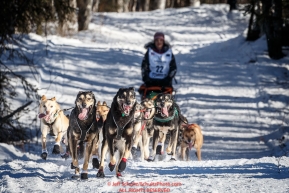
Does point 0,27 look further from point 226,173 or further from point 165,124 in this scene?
point 226,173

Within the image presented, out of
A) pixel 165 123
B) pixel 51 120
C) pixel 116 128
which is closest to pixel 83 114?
pixel 116 128

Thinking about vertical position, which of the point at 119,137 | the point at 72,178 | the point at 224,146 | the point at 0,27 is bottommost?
the point at 224,146

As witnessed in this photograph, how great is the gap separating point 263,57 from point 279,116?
557 cm

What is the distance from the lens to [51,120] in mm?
7598

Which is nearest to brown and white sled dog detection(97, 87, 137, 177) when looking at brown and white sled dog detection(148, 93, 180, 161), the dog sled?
brown and white sled dog detection(148, 93, 180, 161)

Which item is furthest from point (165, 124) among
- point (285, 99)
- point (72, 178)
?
point (285, 99)

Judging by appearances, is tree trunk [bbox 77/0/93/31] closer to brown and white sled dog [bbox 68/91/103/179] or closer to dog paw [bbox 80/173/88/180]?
brown and white sled dog [bbox 68/91/103/179]

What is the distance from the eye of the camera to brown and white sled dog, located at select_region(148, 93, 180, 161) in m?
7.85

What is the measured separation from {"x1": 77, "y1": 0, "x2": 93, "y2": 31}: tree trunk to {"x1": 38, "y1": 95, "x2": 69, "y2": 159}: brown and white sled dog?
16.6 m

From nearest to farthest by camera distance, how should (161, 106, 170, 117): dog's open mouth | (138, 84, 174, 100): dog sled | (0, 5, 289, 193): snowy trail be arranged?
(0, 5, 289, 193): snowy trail
(161, 106, 170, 117): dog's open mouth
(138, 84, 174, 100): dog sled

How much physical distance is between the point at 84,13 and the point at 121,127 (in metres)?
18.6

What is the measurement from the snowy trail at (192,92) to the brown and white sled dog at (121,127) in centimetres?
23

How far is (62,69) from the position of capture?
1733 centimetres

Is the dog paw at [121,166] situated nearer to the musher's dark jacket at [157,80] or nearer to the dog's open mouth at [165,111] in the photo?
the dog's open mouth at [165,111]
